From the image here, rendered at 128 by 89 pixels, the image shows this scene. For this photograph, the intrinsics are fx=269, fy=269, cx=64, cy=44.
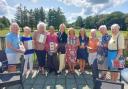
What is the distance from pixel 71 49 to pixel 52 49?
60 cm

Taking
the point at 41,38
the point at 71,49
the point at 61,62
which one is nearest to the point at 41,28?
the point at 41,38

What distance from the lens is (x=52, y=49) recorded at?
328 inches

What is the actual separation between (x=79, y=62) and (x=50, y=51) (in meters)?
1.13

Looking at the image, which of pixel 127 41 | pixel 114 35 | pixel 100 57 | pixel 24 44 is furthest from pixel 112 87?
pixel 127 41

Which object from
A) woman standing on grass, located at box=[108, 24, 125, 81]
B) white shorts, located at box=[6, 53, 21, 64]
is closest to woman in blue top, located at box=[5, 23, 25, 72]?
white shorts, located at box=[6, 53, 21, 64]

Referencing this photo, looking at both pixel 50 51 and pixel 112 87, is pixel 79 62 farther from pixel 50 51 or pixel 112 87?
pixel 112 87

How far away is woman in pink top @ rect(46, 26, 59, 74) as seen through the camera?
8.26 m

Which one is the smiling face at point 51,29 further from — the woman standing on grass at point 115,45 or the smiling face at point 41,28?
the woman standing on grass at point 115,45

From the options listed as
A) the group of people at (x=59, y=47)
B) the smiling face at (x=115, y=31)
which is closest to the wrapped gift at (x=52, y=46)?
the group of people at (x=59, y=47)

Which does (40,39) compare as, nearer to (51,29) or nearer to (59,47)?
(51,29)

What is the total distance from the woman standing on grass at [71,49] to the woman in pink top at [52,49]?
1.28 feet

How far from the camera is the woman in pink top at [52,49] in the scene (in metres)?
8.26

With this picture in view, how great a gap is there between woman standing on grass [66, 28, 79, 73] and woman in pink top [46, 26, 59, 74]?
0.39 m

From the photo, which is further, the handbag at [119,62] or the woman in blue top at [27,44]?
the woman in blue top at [27,44]
